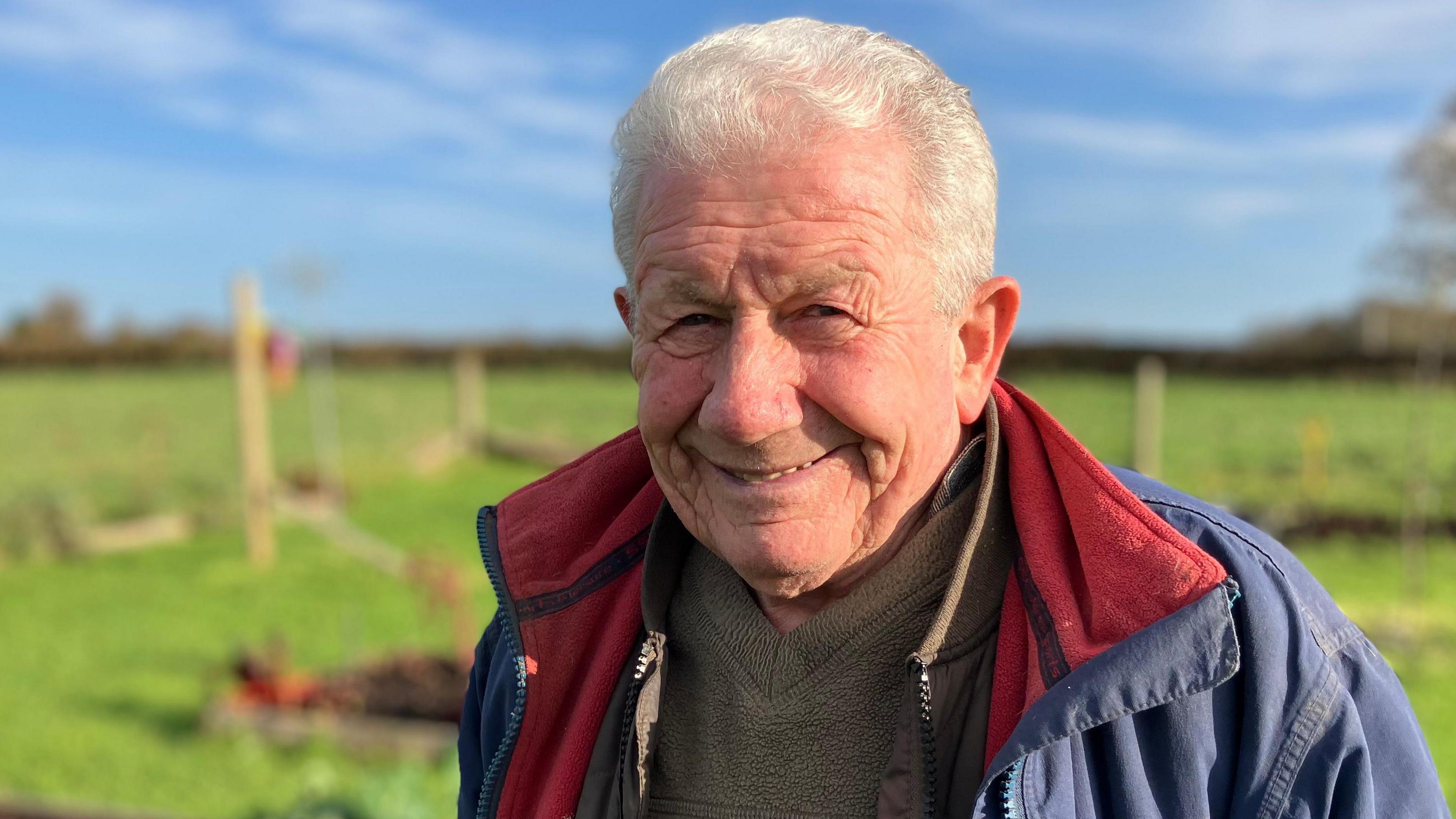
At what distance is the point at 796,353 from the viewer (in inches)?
54.6

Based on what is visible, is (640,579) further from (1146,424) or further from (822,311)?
(1146,424)

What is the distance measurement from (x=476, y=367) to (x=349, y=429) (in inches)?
83.8

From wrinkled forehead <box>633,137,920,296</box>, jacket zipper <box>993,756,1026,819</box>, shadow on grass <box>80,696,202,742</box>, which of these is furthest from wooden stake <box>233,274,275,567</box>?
jacket zipper <box>993,756,1026,819</box>

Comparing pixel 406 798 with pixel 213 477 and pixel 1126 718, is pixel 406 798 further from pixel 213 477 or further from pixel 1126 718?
pixel 213 477

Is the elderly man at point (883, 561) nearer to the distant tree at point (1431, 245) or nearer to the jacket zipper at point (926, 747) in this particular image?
the jacket zipper at point (926, 747)

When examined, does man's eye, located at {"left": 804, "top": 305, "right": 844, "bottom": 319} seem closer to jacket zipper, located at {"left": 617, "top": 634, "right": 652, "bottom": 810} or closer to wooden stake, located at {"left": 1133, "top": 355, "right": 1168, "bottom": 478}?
jacket zipper, located at {"left": 617, "top": 634, "right": 652, "bottom": 810}

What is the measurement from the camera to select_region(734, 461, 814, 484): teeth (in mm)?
1427

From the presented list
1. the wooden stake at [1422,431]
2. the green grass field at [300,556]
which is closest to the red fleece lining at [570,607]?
the green grass field at [300,556]

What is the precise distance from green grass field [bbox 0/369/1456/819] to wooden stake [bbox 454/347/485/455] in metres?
0.42

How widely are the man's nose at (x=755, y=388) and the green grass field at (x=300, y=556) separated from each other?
285 centimetres

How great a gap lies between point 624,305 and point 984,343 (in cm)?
56

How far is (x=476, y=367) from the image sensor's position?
53.2 feet

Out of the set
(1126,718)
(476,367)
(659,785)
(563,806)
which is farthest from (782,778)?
(476,367)

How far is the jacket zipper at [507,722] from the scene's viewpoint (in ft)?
5.49
